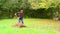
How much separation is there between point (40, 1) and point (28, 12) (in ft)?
13.3

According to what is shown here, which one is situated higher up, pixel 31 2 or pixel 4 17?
pixel 31 2

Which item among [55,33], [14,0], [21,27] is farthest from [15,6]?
[55,33]

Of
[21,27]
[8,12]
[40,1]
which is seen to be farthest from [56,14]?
[21,27]

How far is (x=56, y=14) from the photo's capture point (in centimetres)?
3086

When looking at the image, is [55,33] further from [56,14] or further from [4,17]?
[4,17]

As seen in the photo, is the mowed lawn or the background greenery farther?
the background greenery

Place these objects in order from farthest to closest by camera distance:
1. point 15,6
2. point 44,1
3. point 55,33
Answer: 1. point 15,6
2. point 44,1
3. point 55,33

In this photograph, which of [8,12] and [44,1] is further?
[8,12]

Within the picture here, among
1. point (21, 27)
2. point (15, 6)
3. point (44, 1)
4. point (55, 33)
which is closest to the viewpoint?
point (55, 33)

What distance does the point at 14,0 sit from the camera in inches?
1257

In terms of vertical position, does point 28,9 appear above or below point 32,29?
below

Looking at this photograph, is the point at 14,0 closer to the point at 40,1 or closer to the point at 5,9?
the point at 5,9

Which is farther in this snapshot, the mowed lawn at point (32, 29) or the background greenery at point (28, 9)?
the background greenery at point (28, 9)

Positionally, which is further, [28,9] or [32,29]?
[28,9]
